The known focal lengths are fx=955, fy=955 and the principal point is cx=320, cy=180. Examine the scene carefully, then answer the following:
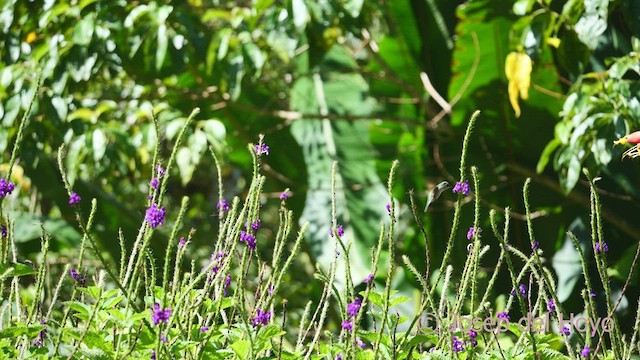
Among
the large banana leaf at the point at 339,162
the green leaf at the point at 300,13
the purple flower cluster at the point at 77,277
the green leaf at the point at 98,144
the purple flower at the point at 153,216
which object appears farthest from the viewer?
the large banana leaf at the point at 339,162

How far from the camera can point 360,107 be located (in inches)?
190

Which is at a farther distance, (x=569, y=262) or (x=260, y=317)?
(x=569, y=262)

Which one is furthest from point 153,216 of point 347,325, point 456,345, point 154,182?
point 456,345

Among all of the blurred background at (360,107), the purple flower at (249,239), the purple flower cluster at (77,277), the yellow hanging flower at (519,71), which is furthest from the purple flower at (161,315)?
the yellow hanging flower at (519,71)

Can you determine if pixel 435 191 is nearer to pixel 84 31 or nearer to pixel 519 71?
pixel 519 71

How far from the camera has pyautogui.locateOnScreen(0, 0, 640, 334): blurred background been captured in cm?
314

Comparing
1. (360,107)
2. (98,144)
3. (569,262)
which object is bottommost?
(569,262)

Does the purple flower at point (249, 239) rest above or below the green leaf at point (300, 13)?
above

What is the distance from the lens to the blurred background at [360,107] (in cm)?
314

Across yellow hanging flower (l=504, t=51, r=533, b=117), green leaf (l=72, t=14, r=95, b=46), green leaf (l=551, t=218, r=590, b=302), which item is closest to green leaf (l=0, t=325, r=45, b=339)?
yellow hanging flower (l=504, t=51, r=533, b=117)

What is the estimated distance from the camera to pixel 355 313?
145 centimetres

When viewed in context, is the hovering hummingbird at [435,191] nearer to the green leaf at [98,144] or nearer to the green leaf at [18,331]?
the green leaf at [18,331]

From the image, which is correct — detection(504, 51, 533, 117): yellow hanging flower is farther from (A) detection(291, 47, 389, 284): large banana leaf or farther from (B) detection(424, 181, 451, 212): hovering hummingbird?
(B) detection(424, 181, 451, 212): hovering hummingbird

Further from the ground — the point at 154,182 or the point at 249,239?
the point at 154,182
